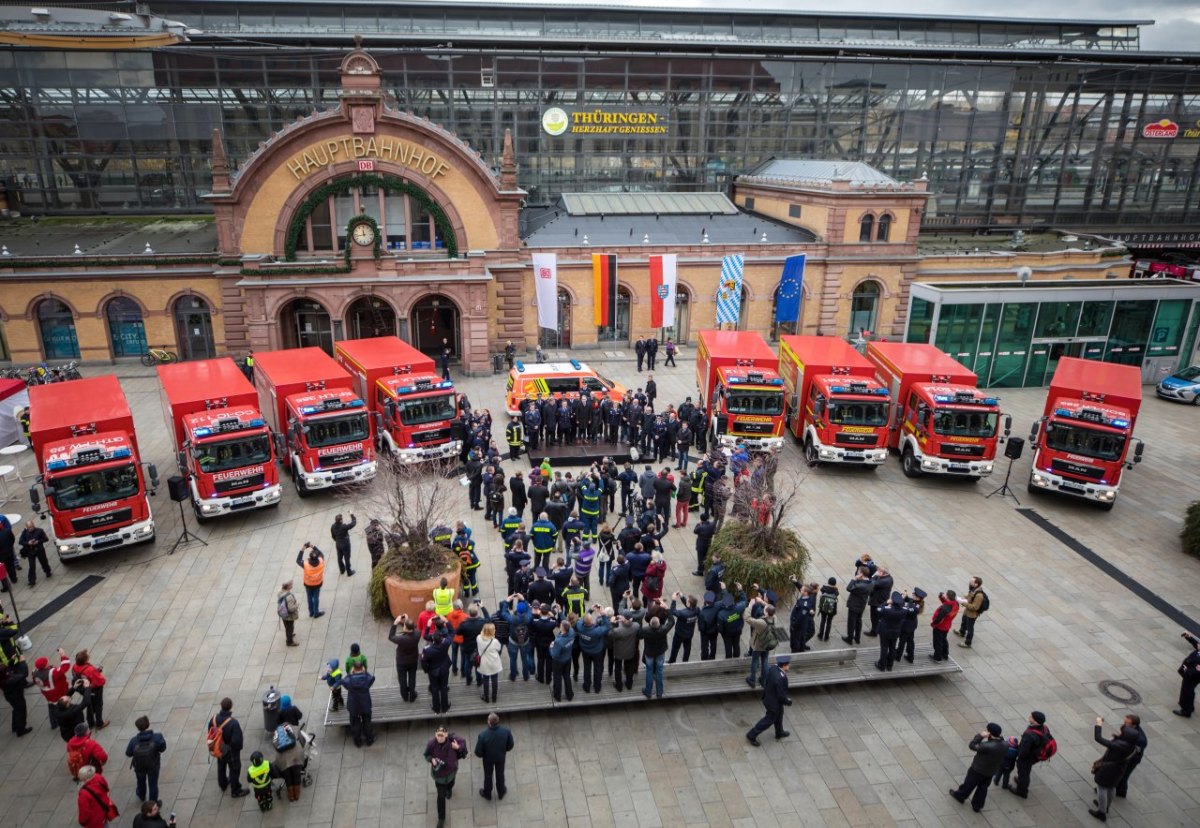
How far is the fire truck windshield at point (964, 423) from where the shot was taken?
75.2 feet

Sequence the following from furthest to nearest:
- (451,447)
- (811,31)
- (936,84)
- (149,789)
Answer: (811,31), (936,84), (451,447), (149,789)

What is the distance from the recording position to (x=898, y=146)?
48188 millimetres

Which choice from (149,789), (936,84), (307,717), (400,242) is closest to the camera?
(149,789)

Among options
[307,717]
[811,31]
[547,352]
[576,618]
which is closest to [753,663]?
[576,618]

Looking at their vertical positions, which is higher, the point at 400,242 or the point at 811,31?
the point at 811,31

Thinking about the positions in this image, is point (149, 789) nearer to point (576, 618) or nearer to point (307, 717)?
point (307, 717)

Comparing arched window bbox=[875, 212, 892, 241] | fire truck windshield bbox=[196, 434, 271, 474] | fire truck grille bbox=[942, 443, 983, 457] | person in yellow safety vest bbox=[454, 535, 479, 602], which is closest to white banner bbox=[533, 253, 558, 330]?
fire truck windshield bbox=[196, 434, 271, 474]

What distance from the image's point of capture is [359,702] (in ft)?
40.8

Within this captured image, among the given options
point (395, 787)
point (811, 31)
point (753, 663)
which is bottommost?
point (395, 787)

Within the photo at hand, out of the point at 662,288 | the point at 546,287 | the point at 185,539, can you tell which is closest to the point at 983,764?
the point at 185,539

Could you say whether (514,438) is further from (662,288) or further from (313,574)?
(662,288)

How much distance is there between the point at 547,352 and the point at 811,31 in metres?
30.7

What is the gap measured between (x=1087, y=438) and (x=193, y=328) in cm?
3580

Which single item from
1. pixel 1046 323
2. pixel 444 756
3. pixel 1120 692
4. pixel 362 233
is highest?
pixel 362 233
